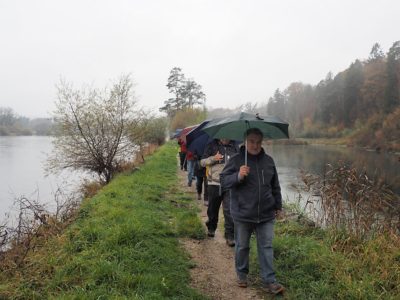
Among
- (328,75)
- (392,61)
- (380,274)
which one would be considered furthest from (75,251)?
(328,75)

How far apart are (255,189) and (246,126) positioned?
0.79 m

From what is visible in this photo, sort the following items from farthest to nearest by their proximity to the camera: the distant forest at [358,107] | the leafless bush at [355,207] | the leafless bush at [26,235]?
the distant forest at [358,107] → the leafless bush at [355,207] → the leafless bush at [26,235]

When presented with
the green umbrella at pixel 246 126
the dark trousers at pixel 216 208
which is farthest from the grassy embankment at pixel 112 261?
the green umbrella at pixel 246 126

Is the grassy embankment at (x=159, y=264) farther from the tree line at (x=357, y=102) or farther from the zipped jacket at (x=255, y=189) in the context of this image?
the tree line at (x=357, y=102)

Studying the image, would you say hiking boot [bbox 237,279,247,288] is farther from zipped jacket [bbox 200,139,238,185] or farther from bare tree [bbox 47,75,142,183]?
bare tree [bbox 47,75,142,183]

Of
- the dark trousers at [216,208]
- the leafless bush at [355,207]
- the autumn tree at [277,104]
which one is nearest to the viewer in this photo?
the dark trousers at [216,208]

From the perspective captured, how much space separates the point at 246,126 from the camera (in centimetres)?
468

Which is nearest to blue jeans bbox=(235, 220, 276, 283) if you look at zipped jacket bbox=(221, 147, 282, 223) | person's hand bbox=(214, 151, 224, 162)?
zipped jacket bbox=(221, 147, 282, 223)

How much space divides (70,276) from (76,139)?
38.7 ft

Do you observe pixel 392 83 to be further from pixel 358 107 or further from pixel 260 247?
pixel 260 247

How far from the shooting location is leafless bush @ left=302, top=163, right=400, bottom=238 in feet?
22.1

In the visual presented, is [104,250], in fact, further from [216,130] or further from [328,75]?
[328,75]

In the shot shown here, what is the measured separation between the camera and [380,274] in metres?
4.96

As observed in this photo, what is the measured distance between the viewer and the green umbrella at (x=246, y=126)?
180 inches
